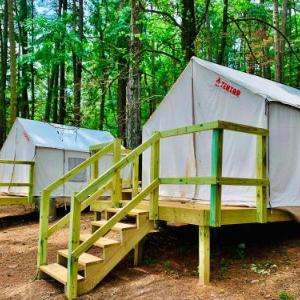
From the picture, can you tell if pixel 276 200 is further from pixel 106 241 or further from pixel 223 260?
pixel 106 241

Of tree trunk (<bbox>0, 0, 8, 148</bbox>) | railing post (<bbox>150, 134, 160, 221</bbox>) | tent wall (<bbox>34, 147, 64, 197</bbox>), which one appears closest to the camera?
railing post (<bbox>150, 134, 160, 221</bbox>)

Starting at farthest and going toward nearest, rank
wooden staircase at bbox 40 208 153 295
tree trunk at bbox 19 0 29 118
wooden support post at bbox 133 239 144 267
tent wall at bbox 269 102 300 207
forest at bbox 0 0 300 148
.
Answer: tree trunk at bbox 19 0 29 118
forest at bbox 0 0 300 148
wooden support post at bbox 133 239 144 267
tent wall at bbox 269 102 300 207
wooden staircase at bbox 40 208 153 295

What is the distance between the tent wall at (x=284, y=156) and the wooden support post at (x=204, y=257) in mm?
1509

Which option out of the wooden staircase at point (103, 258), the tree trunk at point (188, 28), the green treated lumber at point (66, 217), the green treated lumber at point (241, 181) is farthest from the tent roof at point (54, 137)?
the green treated lumber at point (241, 181)

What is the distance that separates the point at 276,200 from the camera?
20.8 ft

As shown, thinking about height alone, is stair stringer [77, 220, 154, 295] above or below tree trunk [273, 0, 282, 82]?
below

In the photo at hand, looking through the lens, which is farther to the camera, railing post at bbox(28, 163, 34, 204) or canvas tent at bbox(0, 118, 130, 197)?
canvas tent at bbox(0, 118, 130, 197)

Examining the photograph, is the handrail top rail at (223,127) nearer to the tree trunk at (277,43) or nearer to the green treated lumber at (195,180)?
the green treated lumber at (195,180)

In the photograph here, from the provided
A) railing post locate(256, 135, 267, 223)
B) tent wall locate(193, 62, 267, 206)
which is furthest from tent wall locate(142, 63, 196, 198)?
railing post locate(256, 135, 267, 223)

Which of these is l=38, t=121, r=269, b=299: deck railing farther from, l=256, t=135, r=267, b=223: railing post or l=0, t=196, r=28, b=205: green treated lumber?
l=0, t=196, r=28, b=205: green treated lumber

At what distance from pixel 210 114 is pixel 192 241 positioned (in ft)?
8.01

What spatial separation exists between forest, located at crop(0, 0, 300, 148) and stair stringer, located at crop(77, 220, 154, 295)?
4.81 metres

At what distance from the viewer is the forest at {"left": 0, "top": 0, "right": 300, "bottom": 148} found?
11.3m

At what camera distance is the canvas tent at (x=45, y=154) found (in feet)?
40.5
